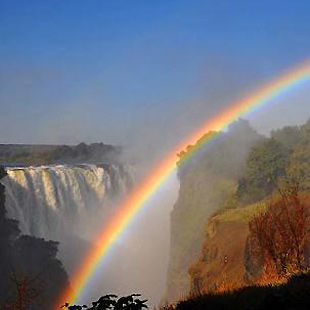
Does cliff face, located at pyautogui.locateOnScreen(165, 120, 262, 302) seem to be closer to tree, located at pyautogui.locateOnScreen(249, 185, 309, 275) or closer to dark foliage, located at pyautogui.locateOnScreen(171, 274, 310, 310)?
tree, located at pyautogui.locateOnScreen(249, 185, 309, 275)

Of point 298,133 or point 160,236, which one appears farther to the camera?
point 160,236

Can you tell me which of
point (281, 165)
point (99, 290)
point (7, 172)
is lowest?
point (99, 290)

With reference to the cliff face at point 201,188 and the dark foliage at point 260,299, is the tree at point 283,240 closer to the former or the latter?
the dark foliage at point 260,299

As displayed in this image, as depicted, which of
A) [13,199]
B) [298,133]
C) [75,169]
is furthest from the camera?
[75,169]

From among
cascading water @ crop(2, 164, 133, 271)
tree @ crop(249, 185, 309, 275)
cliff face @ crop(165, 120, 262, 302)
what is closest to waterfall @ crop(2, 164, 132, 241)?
cascading water @ crop(2, 164, 133, 271)

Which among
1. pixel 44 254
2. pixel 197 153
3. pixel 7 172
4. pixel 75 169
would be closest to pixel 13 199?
pixel 7 172

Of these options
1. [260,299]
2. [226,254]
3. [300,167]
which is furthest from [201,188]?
[260,299]

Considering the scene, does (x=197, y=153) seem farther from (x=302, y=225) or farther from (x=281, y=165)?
(x=302, y=225)
